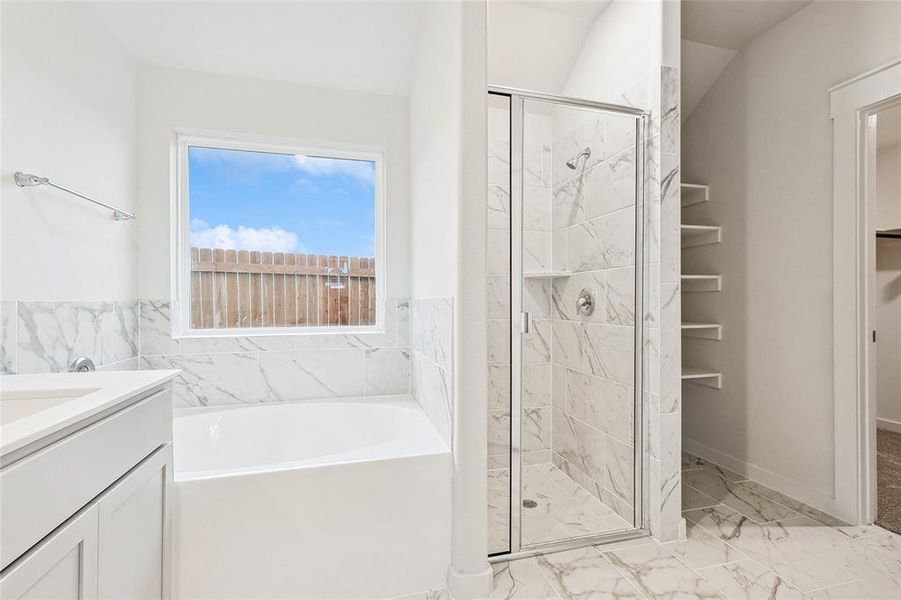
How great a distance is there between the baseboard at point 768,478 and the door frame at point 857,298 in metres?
0.09

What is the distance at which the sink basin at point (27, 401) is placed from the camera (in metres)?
1.17

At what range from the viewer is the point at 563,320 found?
218 cm

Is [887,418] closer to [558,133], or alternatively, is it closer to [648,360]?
[648,360]

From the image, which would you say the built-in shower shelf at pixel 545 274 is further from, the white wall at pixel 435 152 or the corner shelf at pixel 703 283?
the corner shelf at pixel 703 283

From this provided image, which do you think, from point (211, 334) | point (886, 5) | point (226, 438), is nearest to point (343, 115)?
point (211, 334)

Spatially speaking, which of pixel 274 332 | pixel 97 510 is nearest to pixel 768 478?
pixel 274 332

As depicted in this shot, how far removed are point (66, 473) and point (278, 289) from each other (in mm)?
1731

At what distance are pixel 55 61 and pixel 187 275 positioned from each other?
3.55 feet

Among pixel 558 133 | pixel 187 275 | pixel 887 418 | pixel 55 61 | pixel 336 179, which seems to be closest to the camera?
pixel 55 61

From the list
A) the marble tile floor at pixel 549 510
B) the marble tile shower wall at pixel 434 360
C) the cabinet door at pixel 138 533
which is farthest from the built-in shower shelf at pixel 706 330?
the cabinet door at pixel 138 533

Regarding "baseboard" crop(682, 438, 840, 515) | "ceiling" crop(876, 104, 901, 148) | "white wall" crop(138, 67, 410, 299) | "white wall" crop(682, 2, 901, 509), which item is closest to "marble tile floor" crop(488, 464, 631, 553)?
"baseboard" crop(682, 438, 840, 515)

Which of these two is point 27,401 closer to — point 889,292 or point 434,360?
point 434,360

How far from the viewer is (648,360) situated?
2.03 m

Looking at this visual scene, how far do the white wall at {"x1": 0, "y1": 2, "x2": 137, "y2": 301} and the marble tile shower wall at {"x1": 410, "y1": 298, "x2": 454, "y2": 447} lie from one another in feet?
4.68
